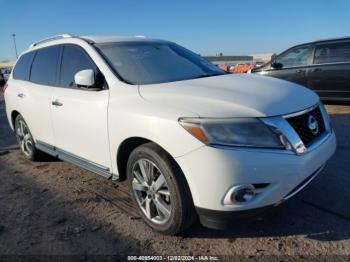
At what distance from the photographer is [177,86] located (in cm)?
312

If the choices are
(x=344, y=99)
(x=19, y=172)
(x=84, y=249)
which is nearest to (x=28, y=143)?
(x=19, y=172)

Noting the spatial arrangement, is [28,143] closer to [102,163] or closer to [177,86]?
[102,163]

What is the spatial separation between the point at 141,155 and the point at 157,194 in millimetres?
365

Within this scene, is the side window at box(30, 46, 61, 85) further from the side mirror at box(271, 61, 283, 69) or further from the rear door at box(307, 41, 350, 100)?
the rear door at box(307, 41, 350, 100)

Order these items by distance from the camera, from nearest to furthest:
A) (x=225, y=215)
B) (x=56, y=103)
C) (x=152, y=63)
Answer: (x=225, y=215) → (x=152, y=63) → (x=56, y=103)

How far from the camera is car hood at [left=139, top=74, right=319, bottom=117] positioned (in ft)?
8.45

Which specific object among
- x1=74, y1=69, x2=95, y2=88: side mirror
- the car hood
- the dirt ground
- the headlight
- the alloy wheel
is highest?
x1=74, y1=69, x2=95, y2=88: side mirror

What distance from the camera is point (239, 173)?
2.41m

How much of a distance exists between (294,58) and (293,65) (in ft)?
0.58

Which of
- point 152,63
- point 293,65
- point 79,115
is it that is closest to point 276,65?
point 293,65

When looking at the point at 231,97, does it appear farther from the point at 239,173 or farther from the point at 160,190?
the point at 160,190

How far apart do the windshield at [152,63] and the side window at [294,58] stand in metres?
5.26

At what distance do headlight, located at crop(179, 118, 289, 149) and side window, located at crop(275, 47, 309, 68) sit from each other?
6876 millimetres

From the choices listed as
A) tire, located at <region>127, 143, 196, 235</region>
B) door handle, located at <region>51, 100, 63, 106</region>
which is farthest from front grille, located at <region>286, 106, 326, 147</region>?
door handle, located at <region>51, 100, 63, 106</region>
